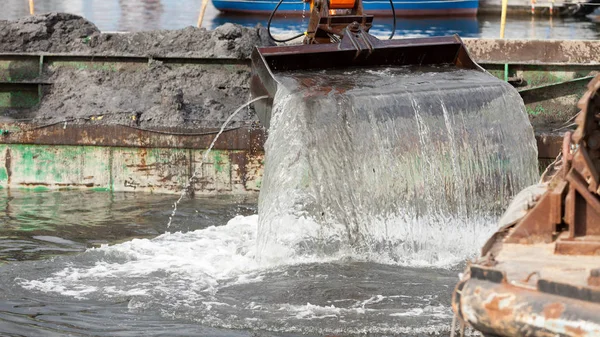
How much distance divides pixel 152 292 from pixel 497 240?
11.0ft

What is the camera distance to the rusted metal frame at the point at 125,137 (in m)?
10.8

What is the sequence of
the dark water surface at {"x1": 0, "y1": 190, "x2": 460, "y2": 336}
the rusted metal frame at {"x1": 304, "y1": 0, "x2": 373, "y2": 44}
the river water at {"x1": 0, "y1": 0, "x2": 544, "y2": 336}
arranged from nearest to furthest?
the dark water surface at {"x1": 0, "y1": 190, "x2": 460, "y2": 336} < the river water at {"x1": 0, "y1": 0, "x2": 544, "y2": 336} < the rusted metal frame at {"x1": 304, "y1": 0, "x2": 373, "y2": 44}

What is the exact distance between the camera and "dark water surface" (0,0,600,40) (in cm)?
3136

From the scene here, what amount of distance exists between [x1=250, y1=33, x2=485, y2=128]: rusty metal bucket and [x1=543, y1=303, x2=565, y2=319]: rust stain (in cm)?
535

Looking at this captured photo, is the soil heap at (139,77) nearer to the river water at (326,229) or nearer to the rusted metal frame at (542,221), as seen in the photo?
the river water at (326,229)

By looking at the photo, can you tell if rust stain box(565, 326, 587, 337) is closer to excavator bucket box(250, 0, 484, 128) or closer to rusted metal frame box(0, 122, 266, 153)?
excavator bucket box(250, 0, 484, 128)

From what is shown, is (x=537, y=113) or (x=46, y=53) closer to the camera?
(x=537, y=113)

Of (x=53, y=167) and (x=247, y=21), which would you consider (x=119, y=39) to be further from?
(x=247, y=21)

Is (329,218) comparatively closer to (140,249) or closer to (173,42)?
(140,249)

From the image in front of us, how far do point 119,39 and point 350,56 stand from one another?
15.3 ft

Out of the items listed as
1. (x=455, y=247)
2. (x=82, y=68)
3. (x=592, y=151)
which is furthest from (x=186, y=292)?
(x=82, y=68)

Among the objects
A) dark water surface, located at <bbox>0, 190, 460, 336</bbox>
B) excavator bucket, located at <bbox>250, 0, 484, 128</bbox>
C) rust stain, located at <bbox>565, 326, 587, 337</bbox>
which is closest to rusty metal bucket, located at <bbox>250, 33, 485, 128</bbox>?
excavator bucket, located at <bbox>250, 0, 484, 128</bbox>

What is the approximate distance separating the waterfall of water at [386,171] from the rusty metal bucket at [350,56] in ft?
2.25

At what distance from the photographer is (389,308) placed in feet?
23.4
